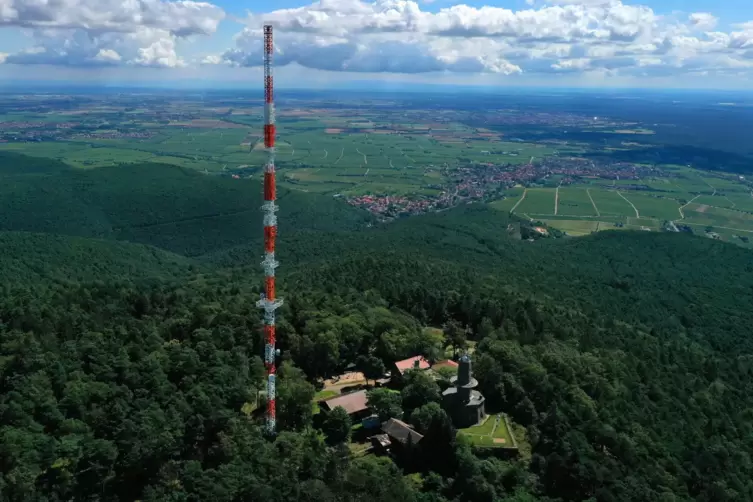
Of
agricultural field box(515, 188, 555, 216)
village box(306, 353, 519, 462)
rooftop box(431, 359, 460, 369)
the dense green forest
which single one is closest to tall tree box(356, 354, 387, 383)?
the dense green forest

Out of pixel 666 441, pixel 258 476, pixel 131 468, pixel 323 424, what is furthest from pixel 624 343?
pixel 131 468

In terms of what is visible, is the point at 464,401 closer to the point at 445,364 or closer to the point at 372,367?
the point at 445,364

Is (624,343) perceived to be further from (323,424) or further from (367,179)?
(367,179)

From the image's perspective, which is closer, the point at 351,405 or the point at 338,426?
the point at 338,426

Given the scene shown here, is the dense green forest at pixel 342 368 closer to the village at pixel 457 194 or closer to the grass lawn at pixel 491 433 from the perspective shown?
the grass lawn at pixel 491 433

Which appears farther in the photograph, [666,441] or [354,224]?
[354,224]

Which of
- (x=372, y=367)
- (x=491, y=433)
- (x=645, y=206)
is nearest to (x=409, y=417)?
(x=491, y=433)

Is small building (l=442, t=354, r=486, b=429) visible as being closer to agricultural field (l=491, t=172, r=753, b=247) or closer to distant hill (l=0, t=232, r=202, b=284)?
distant hill (l=0, t=232, r=202, b=284)
